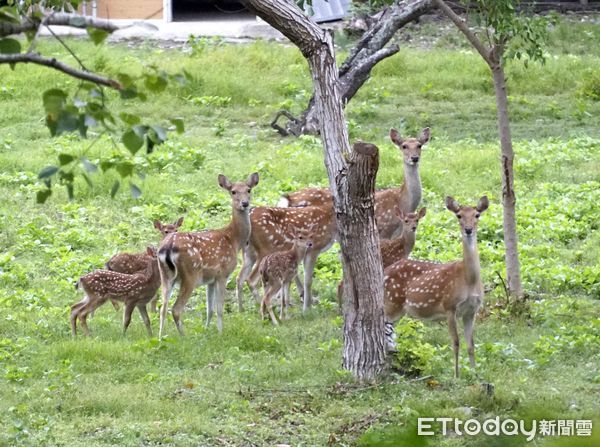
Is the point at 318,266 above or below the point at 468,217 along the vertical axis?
below

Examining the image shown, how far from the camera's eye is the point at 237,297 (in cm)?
1110

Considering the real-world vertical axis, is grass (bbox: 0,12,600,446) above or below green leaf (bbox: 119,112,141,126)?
below

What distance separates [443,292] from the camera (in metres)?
8.62

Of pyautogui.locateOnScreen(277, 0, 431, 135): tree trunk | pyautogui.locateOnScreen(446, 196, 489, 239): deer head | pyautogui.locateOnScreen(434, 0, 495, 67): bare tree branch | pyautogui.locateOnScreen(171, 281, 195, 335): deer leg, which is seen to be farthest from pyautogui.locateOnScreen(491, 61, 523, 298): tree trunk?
pyautogui.locateOnScreen(277, 0, 431, 135): tree trunk

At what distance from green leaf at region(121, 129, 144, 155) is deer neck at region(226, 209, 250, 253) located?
6389 millimetres

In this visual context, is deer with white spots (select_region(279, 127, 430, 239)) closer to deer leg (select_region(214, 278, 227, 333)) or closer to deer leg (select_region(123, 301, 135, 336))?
deer leg (select_region(214, 278, 227, 333))

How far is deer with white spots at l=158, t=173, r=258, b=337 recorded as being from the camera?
9828mm

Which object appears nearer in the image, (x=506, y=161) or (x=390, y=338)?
(x=390, y=338)

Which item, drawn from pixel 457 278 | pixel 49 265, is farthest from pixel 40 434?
pixel 49 265

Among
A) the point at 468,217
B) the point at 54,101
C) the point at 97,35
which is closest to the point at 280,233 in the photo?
the point at 468,217

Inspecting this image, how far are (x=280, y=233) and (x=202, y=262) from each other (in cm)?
129

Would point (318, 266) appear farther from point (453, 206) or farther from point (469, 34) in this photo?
point (469, 34)

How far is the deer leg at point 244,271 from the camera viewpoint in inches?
430

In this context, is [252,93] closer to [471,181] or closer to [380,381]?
[471,181]
